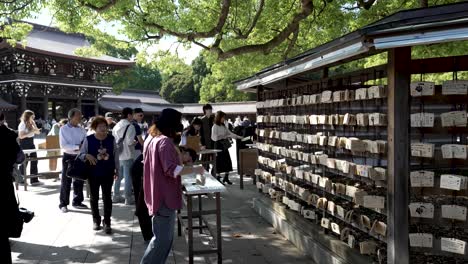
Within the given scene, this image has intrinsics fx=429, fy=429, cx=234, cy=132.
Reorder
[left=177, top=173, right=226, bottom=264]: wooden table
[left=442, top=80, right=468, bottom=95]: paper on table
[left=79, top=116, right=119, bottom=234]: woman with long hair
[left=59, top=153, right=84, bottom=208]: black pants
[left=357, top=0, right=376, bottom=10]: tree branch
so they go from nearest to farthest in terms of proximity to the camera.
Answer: [left=442, top=80, right=468, bottom=95]: paper on table → [left=177, top=173, right=226, bottom=264]: wooden table → [left=79, top=116, right=119, bottom=234]: woman with long hair → [left=59, top=153, right=84, bottom=208]: black pants → [left=357, top=0, right=376, bottom=10]: tree branch

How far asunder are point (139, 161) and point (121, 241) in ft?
3.91

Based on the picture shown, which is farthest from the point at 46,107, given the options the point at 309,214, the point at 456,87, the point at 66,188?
the point at 456,87

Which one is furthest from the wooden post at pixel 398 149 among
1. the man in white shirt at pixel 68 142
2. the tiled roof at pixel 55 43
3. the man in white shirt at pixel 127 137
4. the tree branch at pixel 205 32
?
the tiled roof at pixel 55 43

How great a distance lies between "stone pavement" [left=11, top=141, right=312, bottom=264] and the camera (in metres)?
5.43

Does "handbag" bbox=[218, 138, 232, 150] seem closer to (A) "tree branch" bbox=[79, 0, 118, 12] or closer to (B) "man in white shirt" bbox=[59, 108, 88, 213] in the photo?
(B) "man in white shirt" bbox=[59, 108, 88, 213]

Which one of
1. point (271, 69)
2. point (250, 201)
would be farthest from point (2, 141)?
point (250, 201)

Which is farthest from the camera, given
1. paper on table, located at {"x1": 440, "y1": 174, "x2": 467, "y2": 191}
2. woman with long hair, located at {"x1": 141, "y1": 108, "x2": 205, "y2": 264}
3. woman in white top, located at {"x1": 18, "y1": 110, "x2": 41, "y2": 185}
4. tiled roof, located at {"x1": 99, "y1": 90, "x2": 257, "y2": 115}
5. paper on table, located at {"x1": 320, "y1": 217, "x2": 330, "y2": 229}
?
tiled roof, located at {"x1": 99, "y1": 90, "x2": 257, "y2": 115}

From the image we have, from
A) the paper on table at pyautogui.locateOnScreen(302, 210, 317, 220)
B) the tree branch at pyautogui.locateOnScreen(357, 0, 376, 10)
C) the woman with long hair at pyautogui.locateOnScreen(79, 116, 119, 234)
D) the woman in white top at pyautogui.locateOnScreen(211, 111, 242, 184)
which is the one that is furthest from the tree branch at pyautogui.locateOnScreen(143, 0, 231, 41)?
the paper on table at pyautogui.locateOnScreen(302, 210, 317, 220)

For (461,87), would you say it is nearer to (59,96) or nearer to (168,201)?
(168,201)

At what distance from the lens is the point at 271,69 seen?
6289mm

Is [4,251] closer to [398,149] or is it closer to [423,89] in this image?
[398,149]

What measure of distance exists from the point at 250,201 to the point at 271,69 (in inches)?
136

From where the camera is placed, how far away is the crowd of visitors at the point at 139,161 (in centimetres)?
416

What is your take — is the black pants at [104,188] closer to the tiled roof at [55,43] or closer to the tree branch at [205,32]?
the tree branch at [205,32]
